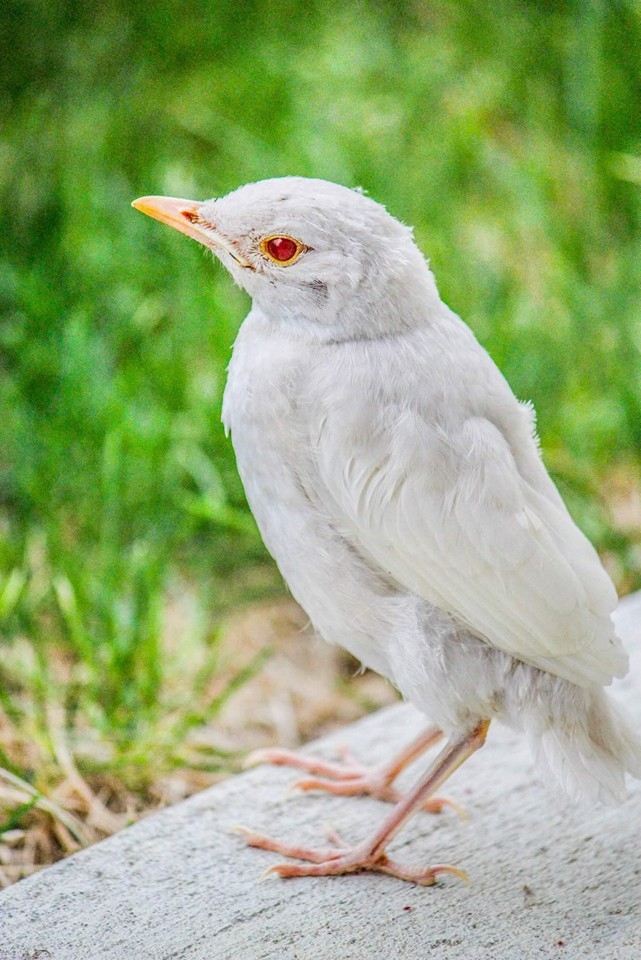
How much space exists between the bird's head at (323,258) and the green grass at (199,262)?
48.4 inches

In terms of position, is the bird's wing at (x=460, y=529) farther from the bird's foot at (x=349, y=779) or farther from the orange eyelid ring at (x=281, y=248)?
the bird's foot at (x=349, y=779)

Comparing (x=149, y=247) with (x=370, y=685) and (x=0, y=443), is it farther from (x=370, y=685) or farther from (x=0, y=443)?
(x=370, y=685)

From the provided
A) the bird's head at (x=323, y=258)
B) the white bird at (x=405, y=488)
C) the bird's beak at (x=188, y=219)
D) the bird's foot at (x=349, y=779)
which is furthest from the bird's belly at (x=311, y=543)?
the bird's foot at (x=349, y=779)

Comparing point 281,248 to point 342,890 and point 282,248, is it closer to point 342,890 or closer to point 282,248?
point 282,248

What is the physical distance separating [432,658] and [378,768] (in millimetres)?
701

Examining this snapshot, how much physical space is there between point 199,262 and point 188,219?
2.31m

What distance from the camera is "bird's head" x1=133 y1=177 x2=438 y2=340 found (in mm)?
2236

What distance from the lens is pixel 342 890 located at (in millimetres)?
2424

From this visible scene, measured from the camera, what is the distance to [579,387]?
15.0ft

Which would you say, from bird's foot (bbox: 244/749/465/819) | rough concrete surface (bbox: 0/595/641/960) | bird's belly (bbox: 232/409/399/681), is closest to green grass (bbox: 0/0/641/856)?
bird's foot (bbox: 244/749/465/819)

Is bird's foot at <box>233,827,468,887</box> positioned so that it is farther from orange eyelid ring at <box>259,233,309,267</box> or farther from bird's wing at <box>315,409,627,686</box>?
orange eyelid ring at <box>259,233,309,267</box>

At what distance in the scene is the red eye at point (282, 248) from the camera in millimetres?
2262

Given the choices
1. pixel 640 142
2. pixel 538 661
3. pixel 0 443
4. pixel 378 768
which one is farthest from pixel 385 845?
pixel 640 142

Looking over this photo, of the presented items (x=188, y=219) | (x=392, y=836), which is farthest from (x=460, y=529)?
(x=188, y=219)
